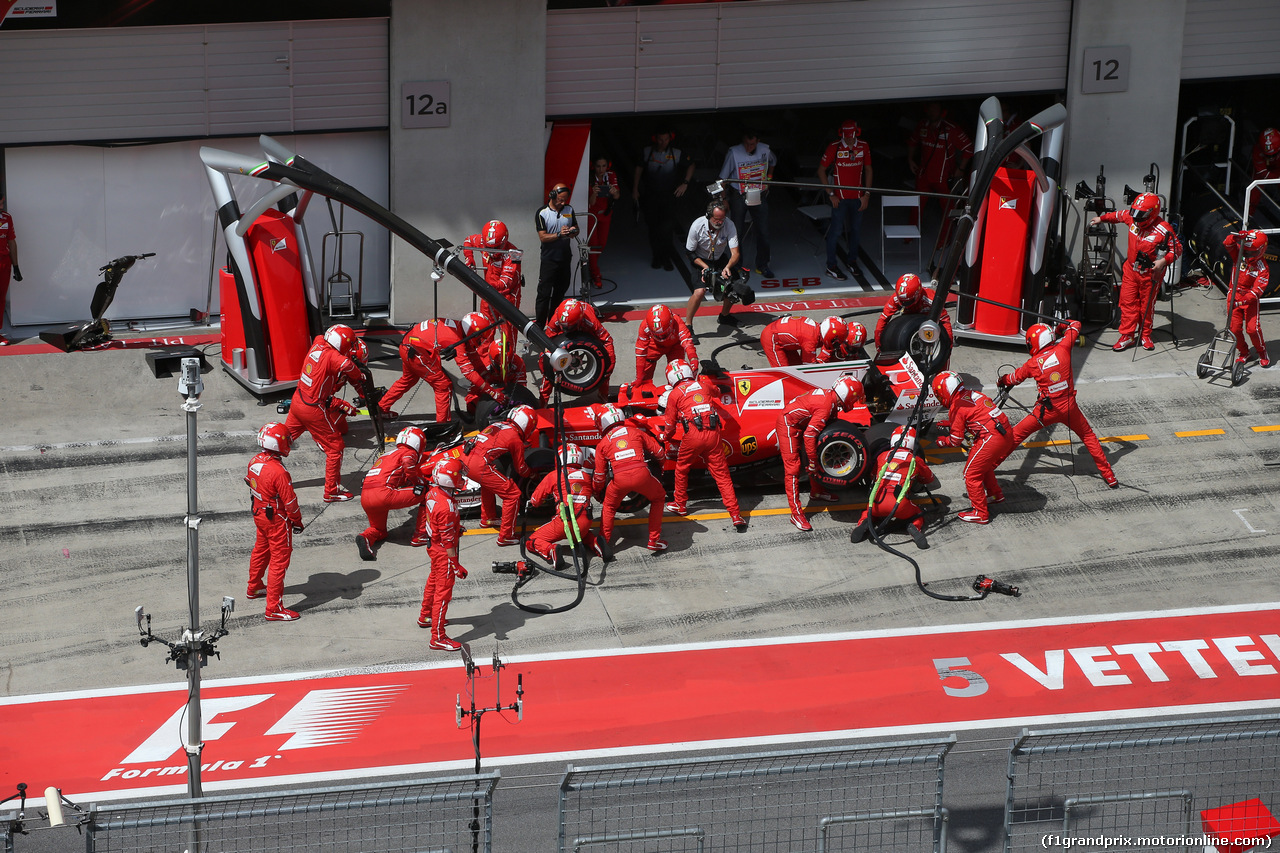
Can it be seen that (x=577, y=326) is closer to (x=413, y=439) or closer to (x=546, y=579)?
(x=413, y=439)

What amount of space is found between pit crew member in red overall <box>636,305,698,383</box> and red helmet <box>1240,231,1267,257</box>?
6924mm

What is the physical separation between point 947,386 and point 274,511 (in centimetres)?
681

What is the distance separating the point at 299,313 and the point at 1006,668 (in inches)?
363

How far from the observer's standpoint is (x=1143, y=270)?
1852cm

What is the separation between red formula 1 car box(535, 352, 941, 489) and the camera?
14.8 meters

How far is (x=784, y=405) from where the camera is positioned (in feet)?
50.1

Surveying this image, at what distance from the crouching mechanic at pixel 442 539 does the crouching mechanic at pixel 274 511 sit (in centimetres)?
129

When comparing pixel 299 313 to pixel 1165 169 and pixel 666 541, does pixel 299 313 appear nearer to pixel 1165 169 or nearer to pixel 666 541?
pixel 666 541

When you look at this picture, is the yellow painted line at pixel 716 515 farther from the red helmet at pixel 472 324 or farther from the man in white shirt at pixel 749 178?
the man in white shirt at pixel 749 178

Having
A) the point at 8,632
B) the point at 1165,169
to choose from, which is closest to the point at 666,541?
the point at 8,632

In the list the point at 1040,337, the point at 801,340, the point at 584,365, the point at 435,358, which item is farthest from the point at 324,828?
the point at 1040,337

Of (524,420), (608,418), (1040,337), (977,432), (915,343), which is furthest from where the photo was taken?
(915,343)

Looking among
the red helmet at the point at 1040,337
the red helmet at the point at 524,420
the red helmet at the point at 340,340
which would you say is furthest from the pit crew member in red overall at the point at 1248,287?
the red helmet at the point at 340,340

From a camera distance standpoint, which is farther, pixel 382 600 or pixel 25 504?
pixel 25 504
